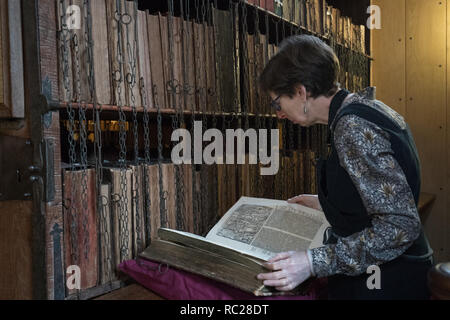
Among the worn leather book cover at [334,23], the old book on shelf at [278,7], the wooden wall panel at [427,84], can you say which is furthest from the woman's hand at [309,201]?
the wooden wall panel at [427,84]

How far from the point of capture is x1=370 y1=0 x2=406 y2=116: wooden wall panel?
8.28ft

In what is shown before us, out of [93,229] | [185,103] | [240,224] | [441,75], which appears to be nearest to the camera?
[93,229]

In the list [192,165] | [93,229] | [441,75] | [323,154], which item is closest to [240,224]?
[192,165]

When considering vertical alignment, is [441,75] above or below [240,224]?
above

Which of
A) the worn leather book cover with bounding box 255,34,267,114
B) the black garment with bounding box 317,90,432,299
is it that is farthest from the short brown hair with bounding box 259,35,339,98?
the worn leather book cover with bounding box 255,34,267,114

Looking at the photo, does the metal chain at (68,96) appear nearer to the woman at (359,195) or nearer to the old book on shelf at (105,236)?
the old book on shelf at (105,236)

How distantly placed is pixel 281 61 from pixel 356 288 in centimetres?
57

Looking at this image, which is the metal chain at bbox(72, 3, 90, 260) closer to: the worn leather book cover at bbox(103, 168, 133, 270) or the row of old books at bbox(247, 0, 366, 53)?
the worn leather book cover at bbox(103, 168, 133, 270)

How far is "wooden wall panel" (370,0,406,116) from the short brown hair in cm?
180

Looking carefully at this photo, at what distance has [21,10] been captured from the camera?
0.80 meters

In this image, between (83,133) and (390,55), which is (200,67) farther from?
(390,55)
